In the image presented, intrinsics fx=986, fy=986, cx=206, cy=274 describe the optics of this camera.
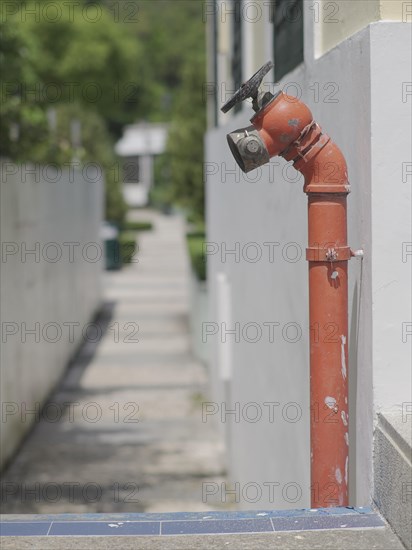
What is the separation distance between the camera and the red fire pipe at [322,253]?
3104mm

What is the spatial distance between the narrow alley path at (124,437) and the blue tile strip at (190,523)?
3.91 meters

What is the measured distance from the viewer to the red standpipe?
3.10 meters

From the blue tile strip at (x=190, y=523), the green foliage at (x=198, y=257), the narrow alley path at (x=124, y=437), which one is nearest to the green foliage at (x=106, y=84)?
the green foliage at (x=198, y=257)

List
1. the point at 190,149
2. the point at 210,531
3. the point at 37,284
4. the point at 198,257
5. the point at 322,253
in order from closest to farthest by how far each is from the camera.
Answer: the point at 210,531 < the point at 322,253 < the point at 37,284 < the point at 198,257 < the point at 190,149

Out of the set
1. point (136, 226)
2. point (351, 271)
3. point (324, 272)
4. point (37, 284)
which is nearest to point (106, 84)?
point (136, 226)

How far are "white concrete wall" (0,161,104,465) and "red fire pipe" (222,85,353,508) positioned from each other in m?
4.69

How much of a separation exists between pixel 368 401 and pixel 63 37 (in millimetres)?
45909

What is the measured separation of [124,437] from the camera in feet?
29.7

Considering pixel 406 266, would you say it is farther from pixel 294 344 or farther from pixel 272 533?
pixel 294 344

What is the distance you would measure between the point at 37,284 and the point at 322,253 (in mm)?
6808

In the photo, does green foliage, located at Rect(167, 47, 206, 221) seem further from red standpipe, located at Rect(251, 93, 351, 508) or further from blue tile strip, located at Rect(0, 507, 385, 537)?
blue tile strip, located at Rect(0, 507, 385, 537)

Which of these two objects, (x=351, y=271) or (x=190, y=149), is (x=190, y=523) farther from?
(x=190, y=149)

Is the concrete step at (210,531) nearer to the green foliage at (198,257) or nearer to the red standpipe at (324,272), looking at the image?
the red standpipe at (324,272)

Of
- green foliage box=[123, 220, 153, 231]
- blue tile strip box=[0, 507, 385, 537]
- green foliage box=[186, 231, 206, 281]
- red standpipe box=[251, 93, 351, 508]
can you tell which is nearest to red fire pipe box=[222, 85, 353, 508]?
red standpipe box=[251, 93, 351, 508]
